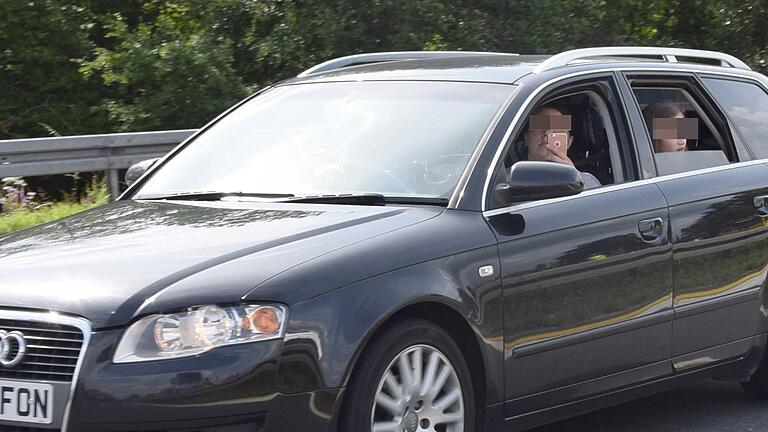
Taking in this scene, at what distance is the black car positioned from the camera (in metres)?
4.25

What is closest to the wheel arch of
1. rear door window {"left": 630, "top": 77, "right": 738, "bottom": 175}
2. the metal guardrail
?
rear door window {"left": 630, "top": 77, "right": 738, "bottom": 175}

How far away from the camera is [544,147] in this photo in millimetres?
5930

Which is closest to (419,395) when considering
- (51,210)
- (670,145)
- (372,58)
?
(670,145)

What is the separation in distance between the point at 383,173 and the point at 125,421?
1657 millimetres

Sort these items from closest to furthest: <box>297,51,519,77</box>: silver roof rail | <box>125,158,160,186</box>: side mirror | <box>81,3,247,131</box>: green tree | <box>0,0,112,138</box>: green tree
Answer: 1. <box>125,158,160,186</box>: side mirror
2. <box>297,51,519,77</box>: silver roof rail
3. <box>81,3,247,131</box>: green tree
4. <box>0,0,112,138</box>: green tree

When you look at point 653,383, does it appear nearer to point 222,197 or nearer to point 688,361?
point 688,361

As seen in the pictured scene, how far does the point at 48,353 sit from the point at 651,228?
8.57 ft

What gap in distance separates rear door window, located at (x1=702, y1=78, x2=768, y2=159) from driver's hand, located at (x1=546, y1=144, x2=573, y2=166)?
3.84 feet

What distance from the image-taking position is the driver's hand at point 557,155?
598 cm

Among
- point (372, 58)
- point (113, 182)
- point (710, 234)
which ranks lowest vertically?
point (113, 182)

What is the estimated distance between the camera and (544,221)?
536 cm

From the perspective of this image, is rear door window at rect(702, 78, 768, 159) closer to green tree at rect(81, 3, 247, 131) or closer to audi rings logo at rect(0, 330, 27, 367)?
audi rings logo at rect(0, 330, 27, 367)

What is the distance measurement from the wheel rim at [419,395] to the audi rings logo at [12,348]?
109 cm

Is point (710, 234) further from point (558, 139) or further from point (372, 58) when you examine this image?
point (372, 58)
